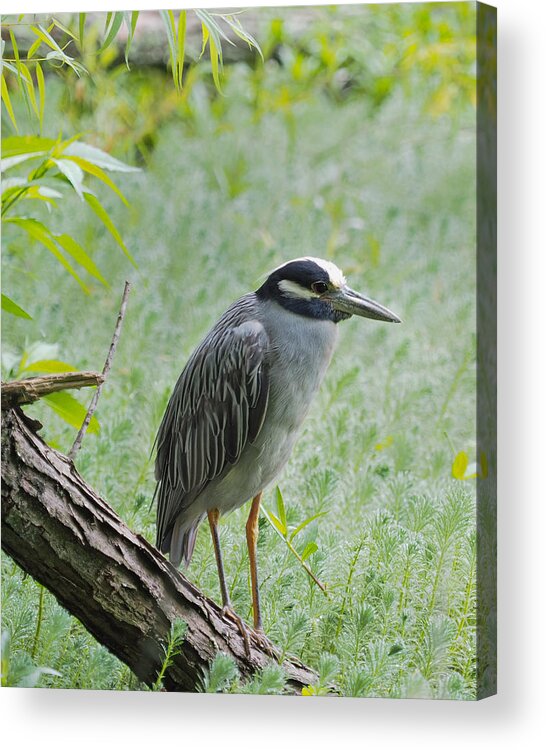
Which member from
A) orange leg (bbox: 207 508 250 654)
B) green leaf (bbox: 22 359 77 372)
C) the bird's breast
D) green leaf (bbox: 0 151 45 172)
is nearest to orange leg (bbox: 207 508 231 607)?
orange leg (bbox: 207 508 250 654)

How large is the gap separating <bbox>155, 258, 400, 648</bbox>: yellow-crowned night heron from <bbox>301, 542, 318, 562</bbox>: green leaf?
11cm

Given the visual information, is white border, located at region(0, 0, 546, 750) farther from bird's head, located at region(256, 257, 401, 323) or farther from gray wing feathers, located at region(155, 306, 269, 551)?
gray wing feathers, located at region(155, 306, 269, 551)

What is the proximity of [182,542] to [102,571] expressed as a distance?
0.27 m

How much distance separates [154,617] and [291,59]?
128 cm

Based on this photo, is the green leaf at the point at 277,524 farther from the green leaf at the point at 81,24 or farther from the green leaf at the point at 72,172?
the green leaf at the point at 81,24

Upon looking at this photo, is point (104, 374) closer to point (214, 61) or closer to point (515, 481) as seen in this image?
point (214, 61)

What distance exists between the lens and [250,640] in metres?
2.27

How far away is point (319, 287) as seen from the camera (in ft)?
7.50

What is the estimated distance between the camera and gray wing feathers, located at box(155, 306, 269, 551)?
226 cm

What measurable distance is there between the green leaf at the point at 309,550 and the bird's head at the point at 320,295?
0.46m

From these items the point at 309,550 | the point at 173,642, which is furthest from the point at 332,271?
the point at 173,642

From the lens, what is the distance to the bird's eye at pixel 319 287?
228 cm

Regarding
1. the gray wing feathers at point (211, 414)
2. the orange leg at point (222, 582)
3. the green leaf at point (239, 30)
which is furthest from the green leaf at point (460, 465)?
the green leaf at point (239, 30)

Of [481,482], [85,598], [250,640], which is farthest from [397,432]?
[85,598]
